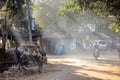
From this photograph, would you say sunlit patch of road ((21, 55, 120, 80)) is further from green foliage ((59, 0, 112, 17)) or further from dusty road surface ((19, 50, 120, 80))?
green foliage ((59, 0, 112, 17))

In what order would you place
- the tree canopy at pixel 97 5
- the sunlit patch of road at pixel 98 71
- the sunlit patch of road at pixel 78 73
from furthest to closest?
the sunlit patch of road at pixel 98 71
the tree canopy at pixel 97 5
the sunlit patch of road at pixel 78 73

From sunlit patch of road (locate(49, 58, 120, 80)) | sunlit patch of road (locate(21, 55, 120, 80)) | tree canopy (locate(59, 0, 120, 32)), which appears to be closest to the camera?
sunlit patch of road (locate(21, 55, 120, 80))

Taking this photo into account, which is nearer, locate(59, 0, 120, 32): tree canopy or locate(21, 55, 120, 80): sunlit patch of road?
locate(21, 55, 120, 80): sunlit patch of road

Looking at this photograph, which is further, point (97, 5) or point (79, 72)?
point (79, 72)

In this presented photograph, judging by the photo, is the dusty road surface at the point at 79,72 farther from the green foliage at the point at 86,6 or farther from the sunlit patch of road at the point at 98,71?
the green foliage at the point at 86,6

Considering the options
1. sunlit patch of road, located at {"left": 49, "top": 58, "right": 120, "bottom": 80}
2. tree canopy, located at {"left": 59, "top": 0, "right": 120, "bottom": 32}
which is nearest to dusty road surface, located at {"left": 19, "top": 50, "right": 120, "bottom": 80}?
sunlit patch of road, located at {"left": 49, "top": 58, "right": 120, "bottom": 80}

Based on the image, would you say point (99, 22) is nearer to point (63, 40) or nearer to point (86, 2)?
point (63, 40)

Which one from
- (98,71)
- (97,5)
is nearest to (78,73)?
(98,71)

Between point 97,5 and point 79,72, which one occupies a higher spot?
point 97,5

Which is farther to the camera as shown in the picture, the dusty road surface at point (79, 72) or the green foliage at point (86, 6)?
the green foliage at point (86, 6)

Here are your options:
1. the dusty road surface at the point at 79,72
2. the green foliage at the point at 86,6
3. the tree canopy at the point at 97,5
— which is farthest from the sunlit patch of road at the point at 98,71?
the green foliage at the point at 86,6

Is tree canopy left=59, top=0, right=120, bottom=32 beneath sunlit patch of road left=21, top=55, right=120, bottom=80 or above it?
above

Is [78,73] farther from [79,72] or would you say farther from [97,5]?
[97,5]

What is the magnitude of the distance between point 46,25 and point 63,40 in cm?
494
